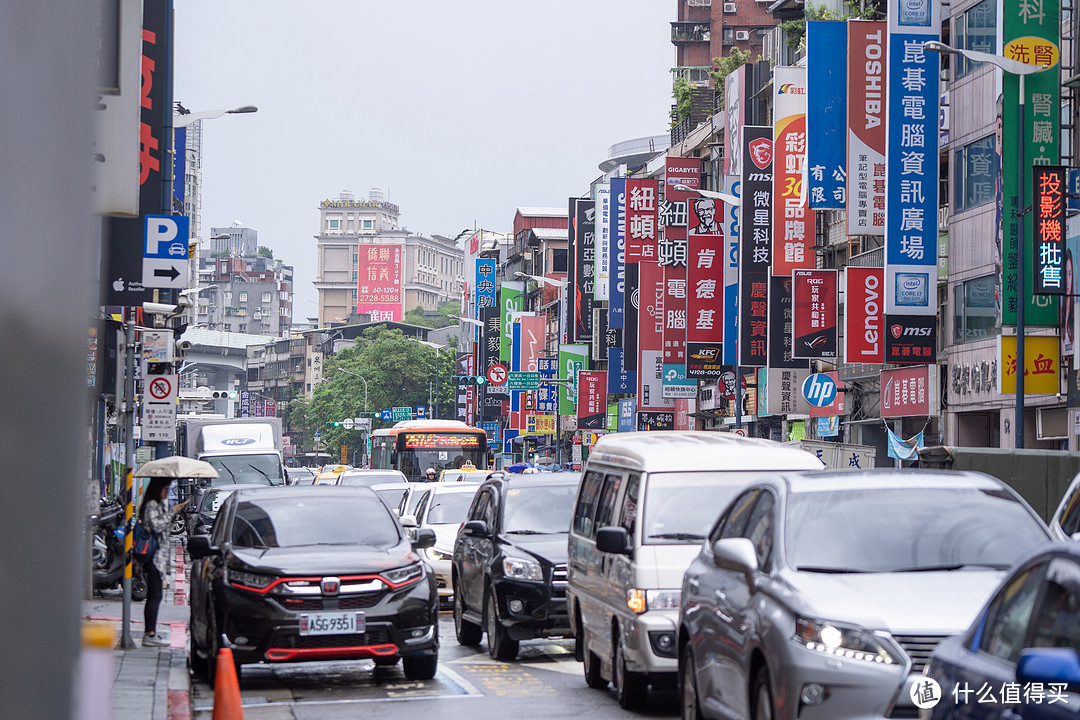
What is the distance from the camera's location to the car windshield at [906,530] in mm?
8250

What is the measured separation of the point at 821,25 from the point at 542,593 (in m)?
25.8

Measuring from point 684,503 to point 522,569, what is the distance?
3.58 m

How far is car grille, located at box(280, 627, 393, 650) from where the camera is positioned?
13188 millimetres

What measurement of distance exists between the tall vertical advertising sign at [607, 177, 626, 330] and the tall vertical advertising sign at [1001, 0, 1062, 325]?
33072 mm

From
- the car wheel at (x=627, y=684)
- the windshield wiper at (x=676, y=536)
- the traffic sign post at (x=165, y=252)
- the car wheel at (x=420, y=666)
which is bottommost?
the car wheel at (x=420, y=666)

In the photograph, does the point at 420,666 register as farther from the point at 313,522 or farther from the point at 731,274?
the point at 731,274

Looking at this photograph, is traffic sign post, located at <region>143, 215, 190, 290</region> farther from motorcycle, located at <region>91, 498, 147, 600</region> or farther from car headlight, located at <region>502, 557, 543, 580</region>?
motorcycle, located at <region>91, 498, 147, 600</region>

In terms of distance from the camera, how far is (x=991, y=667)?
5.37 metres

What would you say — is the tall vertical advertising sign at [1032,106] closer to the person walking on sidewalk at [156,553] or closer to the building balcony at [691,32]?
the person walking on sidewalk at [156,553]

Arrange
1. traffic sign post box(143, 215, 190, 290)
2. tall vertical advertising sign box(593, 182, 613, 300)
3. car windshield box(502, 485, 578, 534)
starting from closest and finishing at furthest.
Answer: traffic sign post box(143, 215, 190, 290) → car windshield box(502, 485, 578, 534) → tall vertical advertising sign box(593, 182, 613, 300)

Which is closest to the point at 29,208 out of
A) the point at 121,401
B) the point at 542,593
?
the point at 542,593

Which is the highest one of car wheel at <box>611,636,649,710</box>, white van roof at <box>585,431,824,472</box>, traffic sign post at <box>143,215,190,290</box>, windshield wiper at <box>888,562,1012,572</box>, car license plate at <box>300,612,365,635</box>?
traffic sign post at <box>143,215,190,290</box>

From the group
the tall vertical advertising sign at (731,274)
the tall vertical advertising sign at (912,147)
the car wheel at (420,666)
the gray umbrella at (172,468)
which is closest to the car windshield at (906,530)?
the car wheel at (420,666)

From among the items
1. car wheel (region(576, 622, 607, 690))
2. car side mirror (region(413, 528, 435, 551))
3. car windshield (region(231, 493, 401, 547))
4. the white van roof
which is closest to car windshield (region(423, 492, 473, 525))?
car windshield (region(231, 493, 401, 547))
